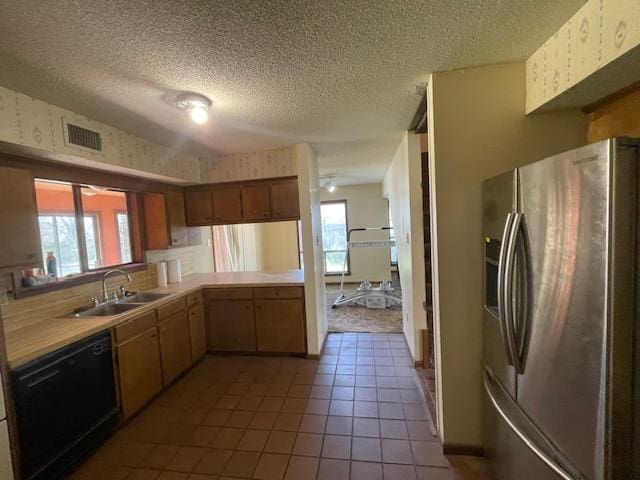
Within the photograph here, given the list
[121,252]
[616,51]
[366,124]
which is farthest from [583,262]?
[121,252]

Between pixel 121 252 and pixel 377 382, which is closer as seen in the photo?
pixel 377 382

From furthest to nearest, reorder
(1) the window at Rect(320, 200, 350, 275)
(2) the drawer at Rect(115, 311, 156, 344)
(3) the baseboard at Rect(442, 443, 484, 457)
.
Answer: (1) the window at Rect(320, 200, 350, 275) → (2) the drawer at Rect(115, 311, 156, 344) → (3) the baseboard at Rect(442, 443, 484, 457)

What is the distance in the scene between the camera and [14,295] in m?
1.95

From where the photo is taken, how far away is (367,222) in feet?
22.3

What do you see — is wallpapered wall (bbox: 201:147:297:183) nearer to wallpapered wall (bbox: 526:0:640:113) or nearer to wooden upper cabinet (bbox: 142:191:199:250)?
wooden upper cabinet (bbox: 142:191:199:250)

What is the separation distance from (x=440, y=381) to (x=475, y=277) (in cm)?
69

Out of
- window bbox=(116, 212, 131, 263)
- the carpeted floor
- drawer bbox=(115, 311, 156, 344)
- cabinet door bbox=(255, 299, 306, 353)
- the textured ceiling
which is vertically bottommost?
the carpeted floor

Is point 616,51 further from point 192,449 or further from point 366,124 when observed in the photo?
point 192,449

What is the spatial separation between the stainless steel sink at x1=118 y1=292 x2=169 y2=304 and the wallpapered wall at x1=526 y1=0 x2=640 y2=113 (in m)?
3.23

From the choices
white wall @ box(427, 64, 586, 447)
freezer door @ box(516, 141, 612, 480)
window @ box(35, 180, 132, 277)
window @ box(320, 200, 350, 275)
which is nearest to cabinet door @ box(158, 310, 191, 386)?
window @ box(35, 180, 132, 277)

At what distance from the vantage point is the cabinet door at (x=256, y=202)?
11.1 ft

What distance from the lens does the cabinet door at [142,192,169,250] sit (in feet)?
10.6

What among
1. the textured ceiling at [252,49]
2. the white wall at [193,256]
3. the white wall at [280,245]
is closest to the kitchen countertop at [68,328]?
the white wall at [193,256]

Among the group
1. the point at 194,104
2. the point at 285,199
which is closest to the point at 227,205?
the point at 285,199
